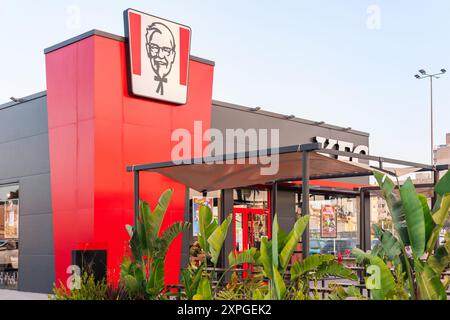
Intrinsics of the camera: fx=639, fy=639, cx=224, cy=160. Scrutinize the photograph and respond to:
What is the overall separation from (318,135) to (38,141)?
10.2 meters

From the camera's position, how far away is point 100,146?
15.1 m

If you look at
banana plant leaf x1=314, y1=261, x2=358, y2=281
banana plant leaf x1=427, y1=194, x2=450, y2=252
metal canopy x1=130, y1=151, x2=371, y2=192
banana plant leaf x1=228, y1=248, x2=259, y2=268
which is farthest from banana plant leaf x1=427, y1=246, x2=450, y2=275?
metal canopy x1=130, y1=151, x2=371, y2=192

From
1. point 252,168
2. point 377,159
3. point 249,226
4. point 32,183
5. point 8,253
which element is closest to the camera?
point 377,159

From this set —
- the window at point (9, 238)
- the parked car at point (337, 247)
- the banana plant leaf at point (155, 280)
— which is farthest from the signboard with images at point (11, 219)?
the parked car at point (337, 247)

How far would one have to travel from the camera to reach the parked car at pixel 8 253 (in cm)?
1831

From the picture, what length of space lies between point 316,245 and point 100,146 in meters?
11.0

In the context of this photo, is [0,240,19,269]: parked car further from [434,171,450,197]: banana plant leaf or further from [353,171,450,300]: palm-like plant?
[434,171,450,197]: banana plant leaf

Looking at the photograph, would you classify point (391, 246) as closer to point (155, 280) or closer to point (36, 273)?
point (155, 280)

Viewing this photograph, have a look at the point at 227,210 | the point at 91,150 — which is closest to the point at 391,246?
the point at 91,150

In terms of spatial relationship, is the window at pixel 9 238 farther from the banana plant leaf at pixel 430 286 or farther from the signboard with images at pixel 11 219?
the banana plant leaf at pixel 430 286

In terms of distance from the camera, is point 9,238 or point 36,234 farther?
point 9,238

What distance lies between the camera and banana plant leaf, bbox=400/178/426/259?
729cm
